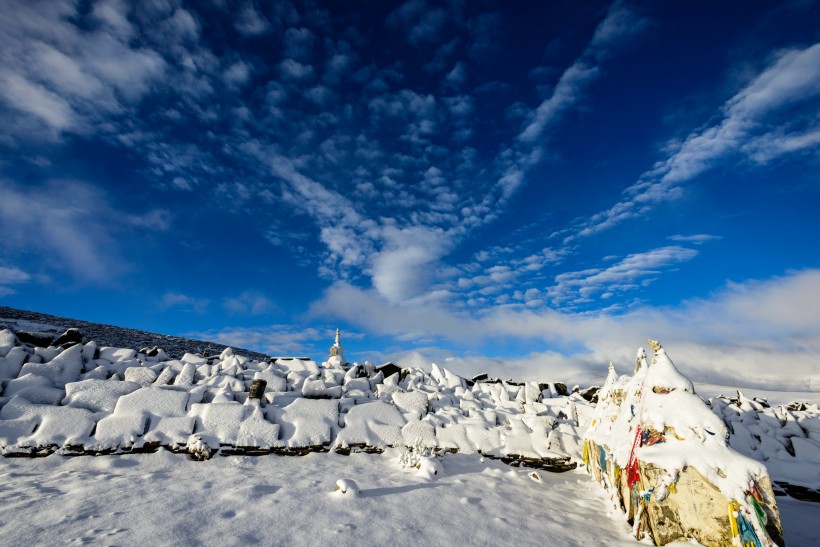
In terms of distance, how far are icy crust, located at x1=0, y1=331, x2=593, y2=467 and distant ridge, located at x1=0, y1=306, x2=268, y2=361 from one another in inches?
315

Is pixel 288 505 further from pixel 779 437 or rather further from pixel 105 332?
pixel 105 332

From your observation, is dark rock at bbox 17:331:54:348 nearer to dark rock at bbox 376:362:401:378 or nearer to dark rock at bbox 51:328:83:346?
dark rock at bbox 51:328:83:346

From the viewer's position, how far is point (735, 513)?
3123mm

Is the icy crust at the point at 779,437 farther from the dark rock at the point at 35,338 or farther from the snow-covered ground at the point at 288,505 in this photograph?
the dark rock at the point at 35,338

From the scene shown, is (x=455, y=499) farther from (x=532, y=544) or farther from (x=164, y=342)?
(x=164, y=342)

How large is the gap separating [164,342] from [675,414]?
17.8 metres

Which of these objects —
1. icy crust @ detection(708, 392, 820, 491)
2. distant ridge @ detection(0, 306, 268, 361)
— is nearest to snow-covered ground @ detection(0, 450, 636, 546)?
icy crust @ detection(708, 392, 820, 491)

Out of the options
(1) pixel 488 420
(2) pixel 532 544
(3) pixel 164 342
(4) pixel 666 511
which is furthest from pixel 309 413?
(3) pixel 164 342

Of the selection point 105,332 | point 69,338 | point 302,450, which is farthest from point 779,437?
point 105,332

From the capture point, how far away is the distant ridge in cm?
1381

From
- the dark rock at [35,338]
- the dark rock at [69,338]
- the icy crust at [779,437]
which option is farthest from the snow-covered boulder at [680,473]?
the dark rock at [35,338]

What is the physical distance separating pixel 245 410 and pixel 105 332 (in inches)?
543

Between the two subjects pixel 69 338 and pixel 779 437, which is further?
pixel 779 437

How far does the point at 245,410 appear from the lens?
5.63m
